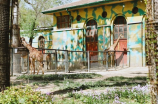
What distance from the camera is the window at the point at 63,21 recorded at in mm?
21094

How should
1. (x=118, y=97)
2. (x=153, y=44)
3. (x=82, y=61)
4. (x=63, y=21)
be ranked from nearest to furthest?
(x=153, y=44)
(x=118, y=97)
(x=82, y=61)
(x=63, y=21)

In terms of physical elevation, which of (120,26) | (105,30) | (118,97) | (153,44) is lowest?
(118,97)

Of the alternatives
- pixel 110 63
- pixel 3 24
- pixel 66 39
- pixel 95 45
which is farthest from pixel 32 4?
pixel 3 24

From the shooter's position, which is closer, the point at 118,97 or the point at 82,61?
the point at 118,97

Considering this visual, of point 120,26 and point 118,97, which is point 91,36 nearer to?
point 120,26

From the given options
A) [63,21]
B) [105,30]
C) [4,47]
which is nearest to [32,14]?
[63,21]

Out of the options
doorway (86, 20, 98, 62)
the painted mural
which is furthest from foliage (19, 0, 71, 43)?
doorway (86, 20, 98, 62)

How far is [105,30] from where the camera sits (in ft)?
60.3

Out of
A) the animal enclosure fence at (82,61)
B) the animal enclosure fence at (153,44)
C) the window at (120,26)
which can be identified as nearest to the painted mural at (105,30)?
the window at (120,26)

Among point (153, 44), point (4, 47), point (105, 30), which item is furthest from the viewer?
point (105, 30)

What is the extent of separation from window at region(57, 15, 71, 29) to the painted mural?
32 centimetres

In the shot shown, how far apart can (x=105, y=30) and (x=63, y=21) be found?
4.97m

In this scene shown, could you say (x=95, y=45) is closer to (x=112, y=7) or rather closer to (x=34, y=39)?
(x=112, y=7)

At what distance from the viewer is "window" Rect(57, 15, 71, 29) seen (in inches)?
830
